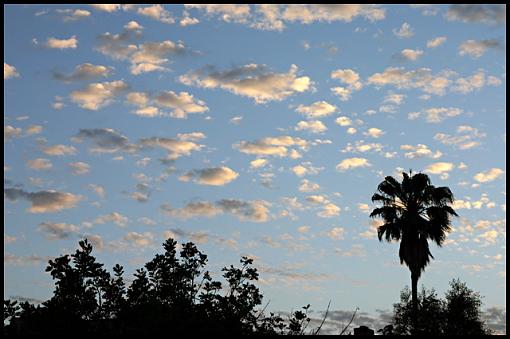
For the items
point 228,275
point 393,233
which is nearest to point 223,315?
point 228,275

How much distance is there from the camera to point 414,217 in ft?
148

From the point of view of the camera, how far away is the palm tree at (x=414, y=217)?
4394 cm

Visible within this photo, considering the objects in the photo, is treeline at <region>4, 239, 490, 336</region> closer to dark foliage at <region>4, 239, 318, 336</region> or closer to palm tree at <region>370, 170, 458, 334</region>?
dark foliage at <region>4, 239, 318, 336</region>

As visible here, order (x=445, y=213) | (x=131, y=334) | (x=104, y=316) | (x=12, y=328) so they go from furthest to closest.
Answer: (x=445, y=213) < (x=104, y=316) < (x=12, y=328) < (x=131, y=334)

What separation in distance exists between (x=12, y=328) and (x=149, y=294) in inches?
171

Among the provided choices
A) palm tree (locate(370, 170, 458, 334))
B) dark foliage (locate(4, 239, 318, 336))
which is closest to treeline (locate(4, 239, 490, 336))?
dark foliage (locate(4, 239, 318, 336))

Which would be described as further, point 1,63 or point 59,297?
point 59,297

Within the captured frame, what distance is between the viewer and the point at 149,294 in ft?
79.6

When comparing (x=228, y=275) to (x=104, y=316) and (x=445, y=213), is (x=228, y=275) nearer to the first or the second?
(x=104, y=316)

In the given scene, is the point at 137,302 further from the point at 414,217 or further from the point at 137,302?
the point at 414,217

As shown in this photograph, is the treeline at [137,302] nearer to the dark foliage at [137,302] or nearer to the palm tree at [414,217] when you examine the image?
the dark foliage at [137,302]

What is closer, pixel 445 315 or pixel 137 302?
pixel 137 302

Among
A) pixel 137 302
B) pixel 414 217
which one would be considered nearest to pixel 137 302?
pixel 137 302

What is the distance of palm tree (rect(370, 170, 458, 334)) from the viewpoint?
4394 centimetres
